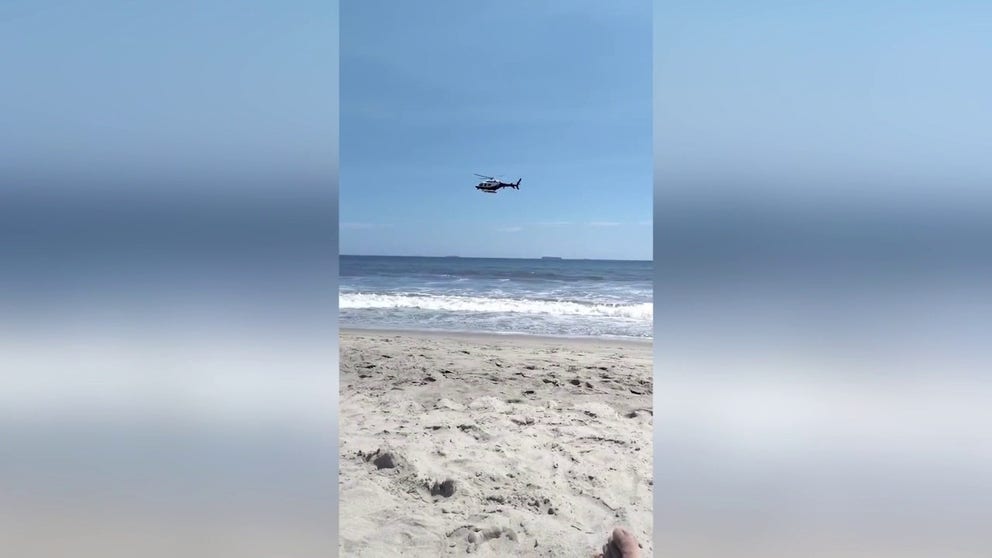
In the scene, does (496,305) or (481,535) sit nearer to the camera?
(481,535)

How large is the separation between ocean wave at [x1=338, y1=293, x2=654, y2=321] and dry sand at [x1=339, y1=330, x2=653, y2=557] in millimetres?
3029

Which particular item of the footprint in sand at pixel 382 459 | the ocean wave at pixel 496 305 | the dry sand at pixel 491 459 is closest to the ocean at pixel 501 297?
the ocean wave at pixel 496 305

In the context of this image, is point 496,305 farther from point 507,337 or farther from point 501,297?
point 507,337

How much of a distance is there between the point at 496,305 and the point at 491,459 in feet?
16.8

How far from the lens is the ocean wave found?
6262 millimetres

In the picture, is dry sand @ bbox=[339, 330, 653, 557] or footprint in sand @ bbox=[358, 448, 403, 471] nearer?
dry sand @ bbox=[339, 330, 653, 557]

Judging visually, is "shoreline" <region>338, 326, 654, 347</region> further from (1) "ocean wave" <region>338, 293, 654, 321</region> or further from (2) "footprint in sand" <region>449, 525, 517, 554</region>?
(2) "footprint in sand" <region>449, 525, 517, 554</region>

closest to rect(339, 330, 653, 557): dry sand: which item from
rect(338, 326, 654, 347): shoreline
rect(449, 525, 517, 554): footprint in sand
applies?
rect(449, 525, 517, 554): footprint in sand

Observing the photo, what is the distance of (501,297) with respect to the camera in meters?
7.47

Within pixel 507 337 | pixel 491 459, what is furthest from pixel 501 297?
pixel 491 459

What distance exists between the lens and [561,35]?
1792 millimetres
